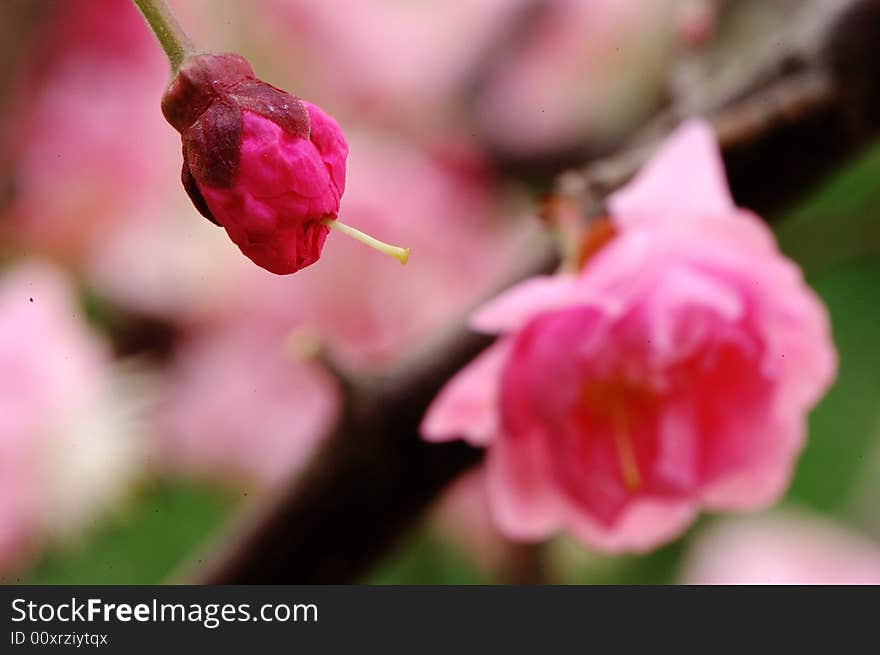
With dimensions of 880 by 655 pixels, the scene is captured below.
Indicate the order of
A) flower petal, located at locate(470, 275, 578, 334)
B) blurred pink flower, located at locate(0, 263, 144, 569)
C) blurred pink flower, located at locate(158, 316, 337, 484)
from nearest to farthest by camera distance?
flower petal, located at locate(470, 275, 578, 334), blurred pink flower, located at locate(0, 263, 144, 569), blurred pink flower, located at locate(158, 316, 337, 484)

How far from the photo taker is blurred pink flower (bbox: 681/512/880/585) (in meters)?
0.56

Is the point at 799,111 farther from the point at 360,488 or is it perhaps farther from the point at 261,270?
the point at 261,270

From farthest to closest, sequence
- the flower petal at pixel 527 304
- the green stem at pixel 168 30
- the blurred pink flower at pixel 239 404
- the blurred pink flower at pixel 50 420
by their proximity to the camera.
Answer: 1. the blurred pink flower at pixel 239 404
2. the blurred pink flower at pixel 50 420
3. the flower petal at pixel 527 304
4. the green stem at pixel 168 30

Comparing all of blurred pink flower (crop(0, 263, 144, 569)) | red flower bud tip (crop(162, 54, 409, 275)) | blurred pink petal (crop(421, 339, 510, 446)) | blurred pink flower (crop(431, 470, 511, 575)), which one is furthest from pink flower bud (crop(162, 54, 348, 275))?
blurred pink flower (crop(431, 470, 511, 575))

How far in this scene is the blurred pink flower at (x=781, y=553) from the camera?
0.56m

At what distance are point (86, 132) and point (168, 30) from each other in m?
0.39

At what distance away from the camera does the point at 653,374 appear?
0.92ft

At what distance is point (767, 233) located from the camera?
0.25m

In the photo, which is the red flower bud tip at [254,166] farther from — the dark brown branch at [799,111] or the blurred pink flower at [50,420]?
the blurred pink flower at [50,420]

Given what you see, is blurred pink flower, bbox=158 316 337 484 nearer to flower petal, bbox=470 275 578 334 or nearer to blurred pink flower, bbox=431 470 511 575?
blurred pink flower, bbox=431 470 511 575

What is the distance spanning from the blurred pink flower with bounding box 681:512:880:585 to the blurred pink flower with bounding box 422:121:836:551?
0.28m

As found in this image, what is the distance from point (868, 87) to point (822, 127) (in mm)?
15

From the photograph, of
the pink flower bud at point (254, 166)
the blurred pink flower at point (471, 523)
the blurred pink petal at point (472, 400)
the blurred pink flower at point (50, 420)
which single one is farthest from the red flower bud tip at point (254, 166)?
the blurred pink flower at point (471, 523)

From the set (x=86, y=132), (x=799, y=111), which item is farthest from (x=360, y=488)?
(x=86, y=132)
